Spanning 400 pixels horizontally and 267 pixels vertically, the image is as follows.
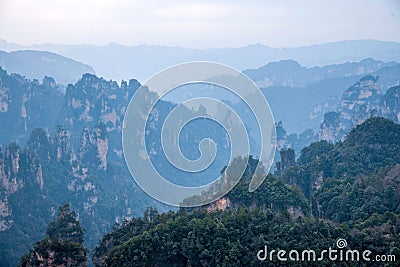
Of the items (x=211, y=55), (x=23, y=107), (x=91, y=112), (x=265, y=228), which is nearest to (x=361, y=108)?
(x=91, y=112)

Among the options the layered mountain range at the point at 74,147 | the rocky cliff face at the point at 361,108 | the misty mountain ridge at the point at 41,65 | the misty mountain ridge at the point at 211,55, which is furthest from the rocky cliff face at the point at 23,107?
the misty mountain ridge at the point at 211,55

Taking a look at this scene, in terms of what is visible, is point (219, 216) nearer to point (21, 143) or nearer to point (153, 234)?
point (153, 234)

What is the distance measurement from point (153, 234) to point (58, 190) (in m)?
23.0

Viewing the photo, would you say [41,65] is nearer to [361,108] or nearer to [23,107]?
[23,107]

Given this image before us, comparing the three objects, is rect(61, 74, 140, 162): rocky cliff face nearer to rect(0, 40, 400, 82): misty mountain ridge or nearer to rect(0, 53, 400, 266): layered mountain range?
rect(0, 53, 400, 266): layered mountain range

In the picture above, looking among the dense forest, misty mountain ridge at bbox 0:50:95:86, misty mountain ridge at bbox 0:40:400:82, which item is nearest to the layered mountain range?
the dense forest

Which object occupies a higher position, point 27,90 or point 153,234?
point 27,90

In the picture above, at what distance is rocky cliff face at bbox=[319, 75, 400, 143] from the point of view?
4934cm

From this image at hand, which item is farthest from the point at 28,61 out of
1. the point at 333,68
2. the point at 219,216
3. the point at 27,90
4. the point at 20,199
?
the point at 219,216

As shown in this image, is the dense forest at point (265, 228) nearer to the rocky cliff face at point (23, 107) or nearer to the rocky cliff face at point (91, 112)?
the rocky cliff face at point (91, 112)

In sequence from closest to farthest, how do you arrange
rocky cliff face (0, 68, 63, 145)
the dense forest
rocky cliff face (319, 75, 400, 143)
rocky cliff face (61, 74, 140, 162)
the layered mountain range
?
1. the dense forest
2. the layered mountain range
3. rocky cliff face (61, 74, 140, 162)
4. rocky cliff face (319, 75, 400, 143)
5. rocky cliff face (0, 68, 63, 145)

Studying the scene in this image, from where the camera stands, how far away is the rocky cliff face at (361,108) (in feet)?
162

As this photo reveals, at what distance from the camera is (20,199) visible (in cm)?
3278

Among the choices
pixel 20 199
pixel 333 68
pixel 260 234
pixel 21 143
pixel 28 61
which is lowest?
pixel 260 234
